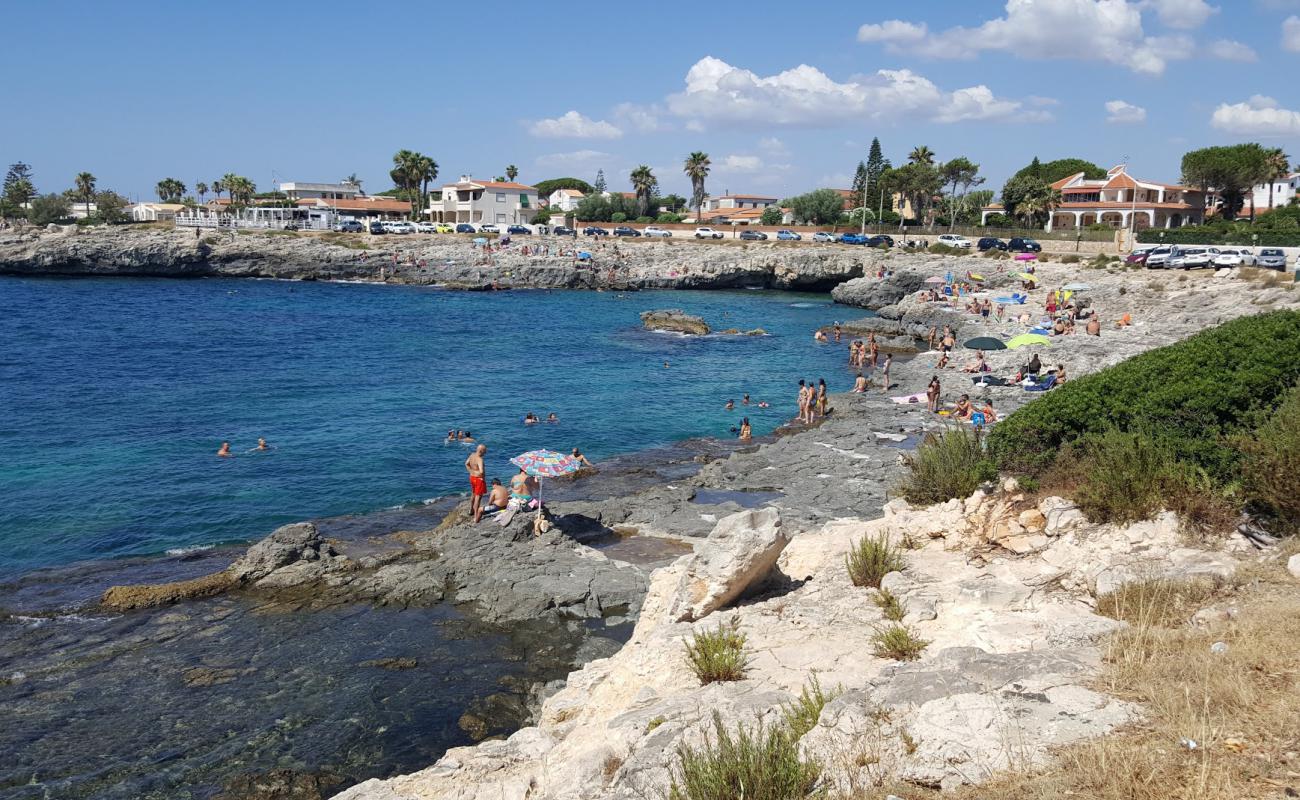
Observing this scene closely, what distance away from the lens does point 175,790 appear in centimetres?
959

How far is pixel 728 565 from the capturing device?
952cm

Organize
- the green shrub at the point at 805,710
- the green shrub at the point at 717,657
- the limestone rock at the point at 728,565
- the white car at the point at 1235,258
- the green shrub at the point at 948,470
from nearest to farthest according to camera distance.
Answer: the green shrub at the point at 805,710
the green shrub at the point at 717,657
the limestone rock at the point at 728,565
the green shrub at the point at 948,470
the white car at the point at 1235,258

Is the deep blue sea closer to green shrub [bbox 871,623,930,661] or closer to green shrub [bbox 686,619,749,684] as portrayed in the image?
green shrub [bbox 686,619,749,684]

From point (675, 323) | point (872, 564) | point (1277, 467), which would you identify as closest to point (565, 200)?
point (675, 323)

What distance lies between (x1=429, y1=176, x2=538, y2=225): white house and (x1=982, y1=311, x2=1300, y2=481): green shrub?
10395 centimetres

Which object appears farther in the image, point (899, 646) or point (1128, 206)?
point (1128, 206)

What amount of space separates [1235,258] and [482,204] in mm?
85539

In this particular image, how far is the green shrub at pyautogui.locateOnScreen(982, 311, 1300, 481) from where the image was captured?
10266 millimetres

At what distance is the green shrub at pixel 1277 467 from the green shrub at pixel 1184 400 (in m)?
0.38

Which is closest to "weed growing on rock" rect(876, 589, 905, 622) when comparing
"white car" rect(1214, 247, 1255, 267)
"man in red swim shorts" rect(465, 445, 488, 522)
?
Answer: "man in red swim shorts" rect(465, 445, 488, 522)

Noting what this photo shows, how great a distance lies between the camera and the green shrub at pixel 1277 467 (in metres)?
8.80

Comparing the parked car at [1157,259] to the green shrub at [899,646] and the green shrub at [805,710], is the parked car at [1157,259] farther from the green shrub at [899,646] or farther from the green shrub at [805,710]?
the green shrub at [805,710]

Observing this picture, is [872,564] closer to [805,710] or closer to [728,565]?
[728,565]

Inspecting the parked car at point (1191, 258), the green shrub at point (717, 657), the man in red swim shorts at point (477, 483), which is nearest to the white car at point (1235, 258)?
the parked car at point (1191, 258)
